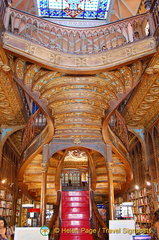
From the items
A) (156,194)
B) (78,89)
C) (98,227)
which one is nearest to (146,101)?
(78,89)

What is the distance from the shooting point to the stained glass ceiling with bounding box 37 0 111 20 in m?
9.50

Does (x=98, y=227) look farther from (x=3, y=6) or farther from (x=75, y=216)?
(x=3, y=6)

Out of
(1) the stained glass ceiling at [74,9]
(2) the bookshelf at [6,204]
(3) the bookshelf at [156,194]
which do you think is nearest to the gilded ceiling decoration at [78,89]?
(3) the bookshelf at [156,194]

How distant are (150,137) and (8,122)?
4.88m

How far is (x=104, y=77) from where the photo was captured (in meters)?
4.85

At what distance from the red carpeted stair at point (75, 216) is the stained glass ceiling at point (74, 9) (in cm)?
728

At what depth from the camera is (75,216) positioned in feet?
20.0

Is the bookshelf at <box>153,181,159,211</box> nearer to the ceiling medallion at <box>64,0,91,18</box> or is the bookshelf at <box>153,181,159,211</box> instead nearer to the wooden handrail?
the wooden handrail

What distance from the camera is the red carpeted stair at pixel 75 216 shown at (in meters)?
5.32

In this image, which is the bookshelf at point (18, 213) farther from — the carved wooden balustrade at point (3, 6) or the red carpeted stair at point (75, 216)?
the carved wooden balustrade at point (3, 6)

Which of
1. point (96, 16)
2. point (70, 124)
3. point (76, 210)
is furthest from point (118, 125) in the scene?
point (96, 16)

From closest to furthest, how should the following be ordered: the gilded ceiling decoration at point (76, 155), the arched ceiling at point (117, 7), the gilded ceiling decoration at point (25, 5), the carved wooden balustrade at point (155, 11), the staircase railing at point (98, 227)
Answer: the carved wooden balustrade at point (155, 11)
the staircase railing at point (98, 227)
the arched ceiling at point (117, 7)
the gilded ceiling decoration at point (25, 5)
the gilded ceiling decoration at point (76, 155)

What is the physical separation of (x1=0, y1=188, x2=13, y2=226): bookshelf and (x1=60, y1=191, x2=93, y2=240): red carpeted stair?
230 cm

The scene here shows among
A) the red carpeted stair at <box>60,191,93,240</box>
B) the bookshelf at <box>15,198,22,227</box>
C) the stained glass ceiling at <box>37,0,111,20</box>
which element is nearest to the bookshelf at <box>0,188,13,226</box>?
the bookshelf at <box>15,198,22,227</box>
